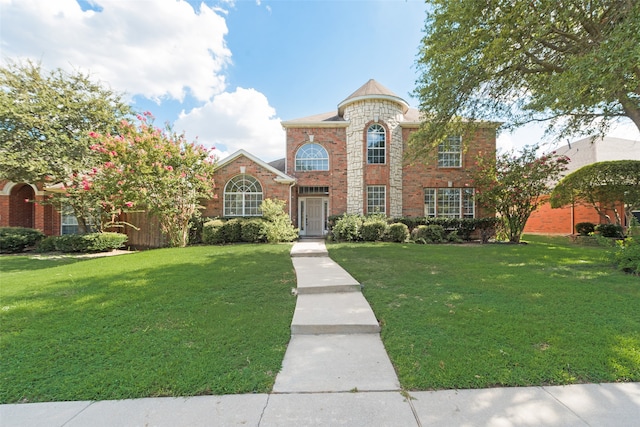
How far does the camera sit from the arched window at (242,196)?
13297mm

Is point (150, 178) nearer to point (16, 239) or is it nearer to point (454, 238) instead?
point (16, 239)

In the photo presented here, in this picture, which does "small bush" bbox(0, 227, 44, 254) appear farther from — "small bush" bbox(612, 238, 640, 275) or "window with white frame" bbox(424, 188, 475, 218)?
"small bush" bbox(612, 238, 640, 275)

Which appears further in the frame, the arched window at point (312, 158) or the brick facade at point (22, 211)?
the arched window at point (312, 158)

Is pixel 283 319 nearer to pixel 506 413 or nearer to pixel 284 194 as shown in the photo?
pixel 506 413

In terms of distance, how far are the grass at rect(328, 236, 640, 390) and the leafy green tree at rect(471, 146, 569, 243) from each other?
18.9 ft

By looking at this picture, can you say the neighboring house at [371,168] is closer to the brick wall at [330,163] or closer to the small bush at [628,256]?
the brick wall at [330,163]

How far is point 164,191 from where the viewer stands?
1034 cm

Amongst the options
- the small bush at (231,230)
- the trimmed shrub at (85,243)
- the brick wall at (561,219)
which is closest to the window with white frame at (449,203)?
the brick wall at (561,219)

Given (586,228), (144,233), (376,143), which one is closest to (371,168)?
(376,143)

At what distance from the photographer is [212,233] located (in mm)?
11602

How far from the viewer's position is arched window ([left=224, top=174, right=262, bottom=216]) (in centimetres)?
1330

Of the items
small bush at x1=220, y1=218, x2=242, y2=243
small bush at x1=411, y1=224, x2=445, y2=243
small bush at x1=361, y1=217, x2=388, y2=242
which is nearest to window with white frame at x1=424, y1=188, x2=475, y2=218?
small bush at x1=411, y1=224, x2=445, y2=243

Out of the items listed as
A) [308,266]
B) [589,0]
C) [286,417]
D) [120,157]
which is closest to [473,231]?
[589,0]

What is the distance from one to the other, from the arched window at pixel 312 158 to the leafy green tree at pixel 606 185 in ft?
35.9
